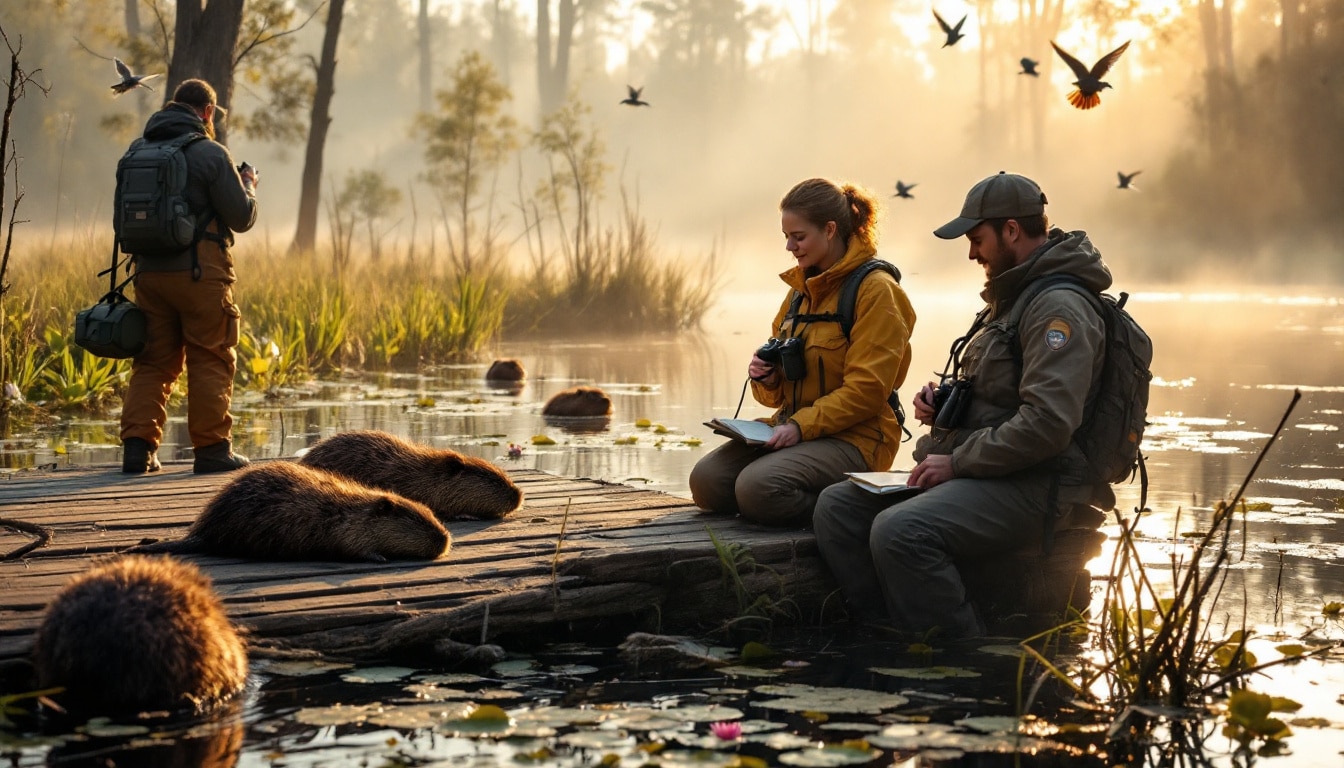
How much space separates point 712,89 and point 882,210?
83.7 metres

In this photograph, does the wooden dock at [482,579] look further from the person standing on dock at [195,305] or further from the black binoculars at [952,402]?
the person standing on dock at [195,305]

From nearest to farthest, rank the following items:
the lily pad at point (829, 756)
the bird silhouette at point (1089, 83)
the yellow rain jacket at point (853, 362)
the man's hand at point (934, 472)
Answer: the lily pad at point (829, 756) → the man's hand at point (934, 472) → the yellow rain jacket at point (853, 362) → the bird silhouette at point (1089, 83)

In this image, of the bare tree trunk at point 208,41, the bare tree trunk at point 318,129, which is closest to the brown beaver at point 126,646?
the bare tree trunk at point 208,41

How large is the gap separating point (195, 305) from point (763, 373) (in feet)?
10.7

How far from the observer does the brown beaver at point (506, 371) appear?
49.5 ft

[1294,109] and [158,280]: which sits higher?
[1294,109]

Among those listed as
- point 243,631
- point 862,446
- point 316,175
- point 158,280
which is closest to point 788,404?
point 862,446

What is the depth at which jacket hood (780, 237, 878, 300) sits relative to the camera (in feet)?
20.0

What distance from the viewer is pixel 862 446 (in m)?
6.22

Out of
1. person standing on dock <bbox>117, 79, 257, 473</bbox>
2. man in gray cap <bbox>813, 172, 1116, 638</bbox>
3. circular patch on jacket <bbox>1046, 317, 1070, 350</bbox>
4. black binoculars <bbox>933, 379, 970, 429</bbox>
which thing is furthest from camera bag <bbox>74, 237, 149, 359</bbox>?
circular patch on jacket <bbox>1046, 317, 1070, 350</bbox>

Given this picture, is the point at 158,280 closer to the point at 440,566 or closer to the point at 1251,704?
the point at 440,566

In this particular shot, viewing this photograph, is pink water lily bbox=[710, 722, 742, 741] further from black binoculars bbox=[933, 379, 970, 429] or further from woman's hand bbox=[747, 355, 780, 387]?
woman's hand bbox=[747, 355, 780, 387]

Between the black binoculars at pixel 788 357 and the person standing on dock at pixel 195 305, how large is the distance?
3.12 meters

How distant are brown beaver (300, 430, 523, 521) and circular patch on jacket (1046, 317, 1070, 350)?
2.55 m
